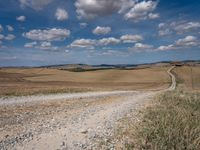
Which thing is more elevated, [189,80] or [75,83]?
[75,83]

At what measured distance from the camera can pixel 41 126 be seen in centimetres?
1331

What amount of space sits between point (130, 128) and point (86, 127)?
83.6 inches

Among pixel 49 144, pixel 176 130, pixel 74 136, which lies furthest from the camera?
pixel 74 136

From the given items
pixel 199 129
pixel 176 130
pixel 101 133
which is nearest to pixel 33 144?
pixel 101 133

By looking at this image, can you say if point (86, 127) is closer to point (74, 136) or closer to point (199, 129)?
point (74, 136)

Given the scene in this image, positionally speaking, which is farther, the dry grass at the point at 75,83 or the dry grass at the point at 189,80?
the dry grass at the point at 189,80

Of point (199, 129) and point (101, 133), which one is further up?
point (199, 129)

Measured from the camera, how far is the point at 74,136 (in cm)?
1143

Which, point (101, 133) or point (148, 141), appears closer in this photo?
point (148, 141)

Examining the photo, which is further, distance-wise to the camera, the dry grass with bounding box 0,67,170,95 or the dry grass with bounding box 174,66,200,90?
the dry grass with bounding box 174,66,200,90

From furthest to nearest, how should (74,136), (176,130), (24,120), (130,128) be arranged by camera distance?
1. (24,120)
2. (130,128)
3. (74,136)
4. (176,130)

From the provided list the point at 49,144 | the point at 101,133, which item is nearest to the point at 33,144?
the point at 49,144

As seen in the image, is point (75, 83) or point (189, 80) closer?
point (75, 83)

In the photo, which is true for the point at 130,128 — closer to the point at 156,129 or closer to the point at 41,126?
the point at 156,129
